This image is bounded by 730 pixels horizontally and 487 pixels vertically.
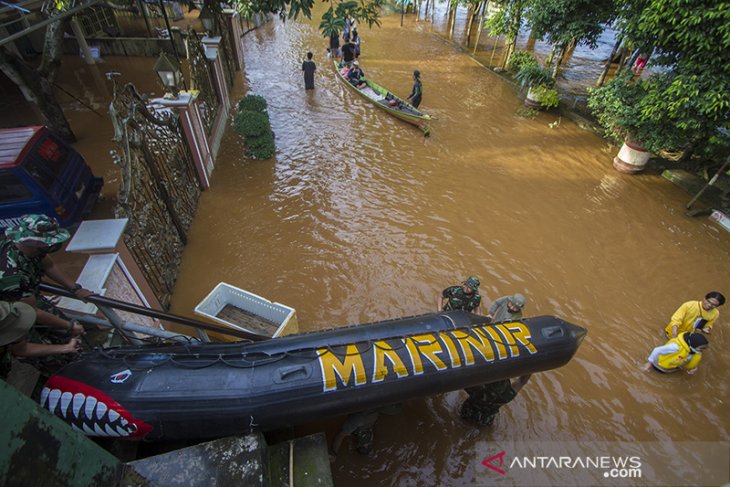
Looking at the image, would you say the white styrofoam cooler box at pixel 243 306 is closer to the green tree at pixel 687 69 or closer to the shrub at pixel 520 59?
Result: the green tree at pixel 687 69

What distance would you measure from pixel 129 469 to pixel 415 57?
56.6 feet

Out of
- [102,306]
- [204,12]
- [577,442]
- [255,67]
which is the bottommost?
[577,442]

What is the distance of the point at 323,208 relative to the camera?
7695 millimetres

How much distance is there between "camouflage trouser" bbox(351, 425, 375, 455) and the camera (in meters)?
3.76

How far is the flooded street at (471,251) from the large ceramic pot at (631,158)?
1.07ft

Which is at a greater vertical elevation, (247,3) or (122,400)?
(247,3)

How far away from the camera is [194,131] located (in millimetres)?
7074

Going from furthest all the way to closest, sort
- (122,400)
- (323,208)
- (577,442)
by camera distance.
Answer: (323,208), (577,442), (122,400)

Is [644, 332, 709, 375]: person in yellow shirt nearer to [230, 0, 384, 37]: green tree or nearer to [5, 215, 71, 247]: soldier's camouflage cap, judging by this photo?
[230, 0, 384, 37]: green tree

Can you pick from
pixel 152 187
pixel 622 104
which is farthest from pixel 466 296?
pixel 622 104

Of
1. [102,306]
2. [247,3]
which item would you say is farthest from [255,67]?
[102,306]

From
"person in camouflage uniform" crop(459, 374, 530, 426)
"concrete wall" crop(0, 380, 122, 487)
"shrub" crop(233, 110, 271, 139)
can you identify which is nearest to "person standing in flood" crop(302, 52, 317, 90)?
"shrub" crop(233, 110, 271, 139)

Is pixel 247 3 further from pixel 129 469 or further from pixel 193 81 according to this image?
pixel 129 469

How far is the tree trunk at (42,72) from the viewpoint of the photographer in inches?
272
